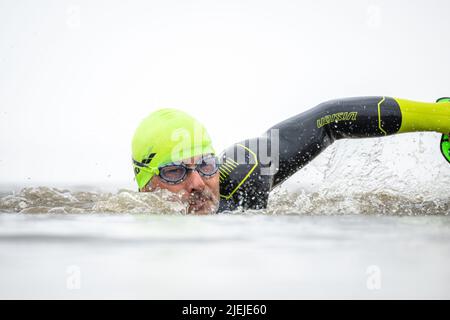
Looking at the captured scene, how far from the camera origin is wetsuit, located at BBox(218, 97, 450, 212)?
4.67m

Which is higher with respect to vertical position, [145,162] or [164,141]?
[164,141]

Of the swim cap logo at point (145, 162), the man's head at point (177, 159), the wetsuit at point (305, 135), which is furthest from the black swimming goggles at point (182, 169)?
the wetsuit at point (305, 135)

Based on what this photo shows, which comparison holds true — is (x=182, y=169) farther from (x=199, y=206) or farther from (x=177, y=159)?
(x=199, y=206)

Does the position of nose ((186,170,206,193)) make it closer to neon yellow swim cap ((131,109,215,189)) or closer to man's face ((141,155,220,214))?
man's face ((141,155,220,214))

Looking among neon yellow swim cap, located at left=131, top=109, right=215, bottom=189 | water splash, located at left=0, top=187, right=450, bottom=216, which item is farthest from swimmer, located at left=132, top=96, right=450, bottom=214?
water splash, located at left=0, top=187, right=450, bottom=216

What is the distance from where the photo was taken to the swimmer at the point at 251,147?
14.2 ft

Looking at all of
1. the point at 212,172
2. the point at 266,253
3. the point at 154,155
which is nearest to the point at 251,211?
the point at 212,172

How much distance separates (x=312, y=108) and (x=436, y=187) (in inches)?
52.3

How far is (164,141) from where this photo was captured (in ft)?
14.6

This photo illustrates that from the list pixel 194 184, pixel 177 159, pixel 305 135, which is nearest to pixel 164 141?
pixel 177 159

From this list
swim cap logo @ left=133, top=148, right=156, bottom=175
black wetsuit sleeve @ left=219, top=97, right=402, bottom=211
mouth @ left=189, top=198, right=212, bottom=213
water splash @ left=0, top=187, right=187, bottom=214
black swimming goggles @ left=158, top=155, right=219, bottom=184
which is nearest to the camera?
water splash @ left=0, top=187, right=187, bottom=214

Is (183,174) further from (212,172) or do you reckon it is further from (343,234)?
(343,234)

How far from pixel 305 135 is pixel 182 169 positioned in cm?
107

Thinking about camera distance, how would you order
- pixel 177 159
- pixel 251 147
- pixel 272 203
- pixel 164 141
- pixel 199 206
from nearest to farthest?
pixel 199 206, pixel 177 159, pixel 164 141, pixel 251 147, pixel 272 203
